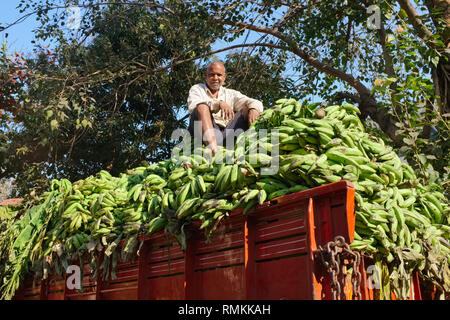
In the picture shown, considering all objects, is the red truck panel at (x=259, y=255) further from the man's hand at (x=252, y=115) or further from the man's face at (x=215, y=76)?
the man's face at (x=215, y=76)

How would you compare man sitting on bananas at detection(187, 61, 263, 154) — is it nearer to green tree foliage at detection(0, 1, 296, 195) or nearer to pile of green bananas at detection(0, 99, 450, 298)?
pile of green bananas at detection(0, 99, 450, 298)

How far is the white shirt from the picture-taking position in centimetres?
417

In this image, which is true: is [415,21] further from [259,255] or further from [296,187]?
[259,255]

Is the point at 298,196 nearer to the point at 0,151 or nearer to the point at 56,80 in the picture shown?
the point at 56,80

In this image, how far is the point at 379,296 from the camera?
2.42 m

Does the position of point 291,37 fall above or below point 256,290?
above

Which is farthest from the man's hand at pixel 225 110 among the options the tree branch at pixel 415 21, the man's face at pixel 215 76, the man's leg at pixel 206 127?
the tree branch at pixel 415 21

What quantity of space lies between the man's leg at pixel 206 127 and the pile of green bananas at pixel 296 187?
0.19 metres

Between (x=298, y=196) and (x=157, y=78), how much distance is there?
7.85 m

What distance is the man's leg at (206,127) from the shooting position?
382cm

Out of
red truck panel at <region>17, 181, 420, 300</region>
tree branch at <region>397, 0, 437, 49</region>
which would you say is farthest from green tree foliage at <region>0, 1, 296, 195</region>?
red truck panel at <region>17, 181, 420, 300</region>

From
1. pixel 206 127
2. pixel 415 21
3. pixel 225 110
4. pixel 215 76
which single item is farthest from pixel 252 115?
pixel 415 21
